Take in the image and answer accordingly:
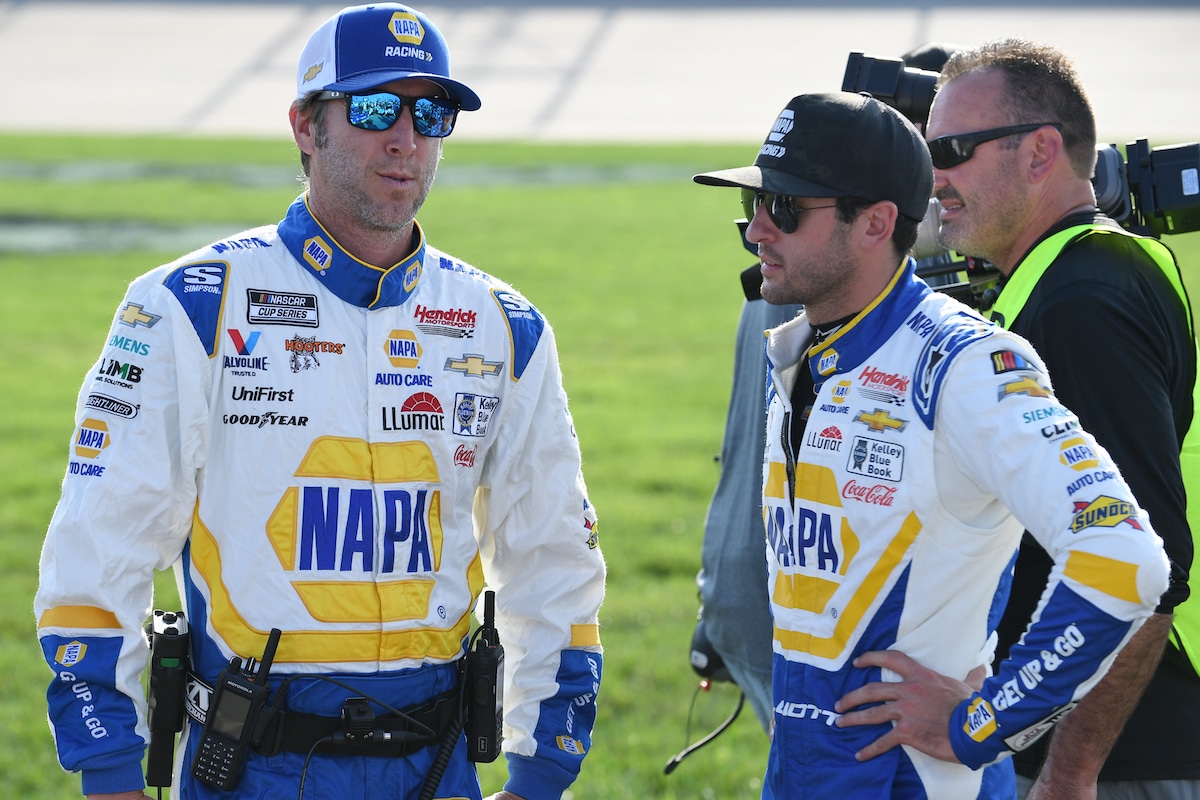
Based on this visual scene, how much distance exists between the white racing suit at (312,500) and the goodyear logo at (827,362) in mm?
716

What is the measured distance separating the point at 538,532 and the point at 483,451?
228 mm

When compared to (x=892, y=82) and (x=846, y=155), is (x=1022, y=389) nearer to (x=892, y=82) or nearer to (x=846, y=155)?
Answer: (x=846, y=155)

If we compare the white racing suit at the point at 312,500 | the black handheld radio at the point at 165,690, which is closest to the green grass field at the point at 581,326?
the white racing suit at the point at 312,500

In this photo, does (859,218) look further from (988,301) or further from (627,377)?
(627,377)

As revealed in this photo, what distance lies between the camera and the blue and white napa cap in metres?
3.03

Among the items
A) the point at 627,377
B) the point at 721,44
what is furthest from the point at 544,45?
the point at 627,377

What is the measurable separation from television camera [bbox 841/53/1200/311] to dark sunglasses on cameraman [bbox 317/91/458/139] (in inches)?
50.3

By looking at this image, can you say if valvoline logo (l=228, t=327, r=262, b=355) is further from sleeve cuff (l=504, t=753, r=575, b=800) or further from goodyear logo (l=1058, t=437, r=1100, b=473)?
goodyear logo (l=1058, t=437, r=1100, b=473)

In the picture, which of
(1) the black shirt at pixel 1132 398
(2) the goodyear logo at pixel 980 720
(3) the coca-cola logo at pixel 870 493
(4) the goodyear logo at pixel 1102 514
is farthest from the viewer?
(1) the black shirt at pixel 1132 398

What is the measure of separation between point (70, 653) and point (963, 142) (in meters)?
2.28

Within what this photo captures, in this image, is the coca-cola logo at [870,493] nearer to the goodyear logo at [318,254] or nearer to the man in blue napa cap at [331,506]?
the man in blue napa cap at [331,506]

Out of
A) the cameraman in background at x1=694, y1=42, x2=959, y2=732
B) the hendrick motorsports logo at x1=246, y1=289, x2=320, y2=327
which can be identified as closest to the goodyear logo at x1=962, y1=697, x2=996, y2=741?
the cameraman in background at x1=694, y1=42, x2=959, y2=732

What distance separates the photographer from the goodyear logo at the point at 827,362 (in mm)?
2758

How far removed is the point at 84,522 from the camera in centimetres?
276
